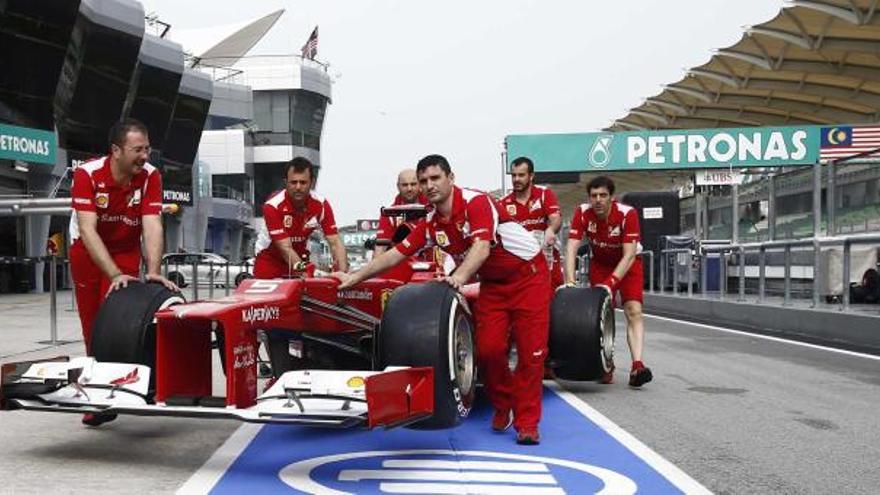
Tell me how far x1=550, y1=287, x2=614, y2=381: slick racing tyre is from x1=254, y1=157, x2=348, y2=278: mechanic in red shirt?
1700 millimetres

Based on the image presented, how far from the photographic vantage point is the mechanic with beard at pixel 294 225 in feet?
23.0

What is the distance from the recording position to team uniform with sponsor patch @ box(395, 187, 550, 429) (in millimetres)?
5508

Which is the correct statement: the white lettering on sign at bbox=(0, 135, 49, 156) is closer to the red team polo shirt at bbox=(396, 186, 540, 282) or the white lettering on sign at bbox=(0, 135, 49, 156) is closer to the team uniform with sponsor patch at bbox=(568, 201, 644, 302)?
the team uniform with sponsor patch at bbox=(568, 201, 644, 302)

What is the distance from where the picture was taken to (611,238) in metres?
7.96

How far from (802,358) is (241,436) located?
6.71m

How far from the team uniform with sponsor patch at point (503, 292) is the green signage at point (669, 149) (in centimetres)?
2319

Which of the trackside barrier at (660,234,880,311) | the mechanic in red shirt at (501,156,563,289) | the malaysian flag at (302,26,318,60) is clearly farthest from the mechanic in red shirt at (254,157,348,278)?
the malaysian flag at (302,26,318,60)

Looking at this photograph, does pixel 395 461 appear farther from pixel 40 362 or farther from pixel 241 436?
pixel 40 362

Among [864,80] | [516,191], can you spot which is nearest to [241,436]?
[516,191]

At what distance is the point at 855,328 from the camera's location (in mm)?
11656

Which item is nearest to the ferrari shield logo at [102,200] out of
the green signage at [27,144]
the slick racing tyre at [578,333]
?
the slick racing tyre at [578,333]

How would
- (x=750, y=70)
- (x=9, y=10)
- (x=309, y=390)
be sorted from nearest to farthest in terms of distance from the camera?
1. (x=309, y=390)
2. (x=9, y=10)
3. (x=750, y=70)

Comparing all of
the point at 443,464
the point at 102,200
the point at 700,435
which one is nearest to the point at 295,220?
the point at 102,200

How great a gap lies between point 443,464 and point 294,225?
2.90m
